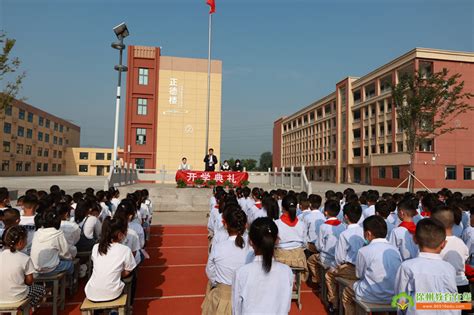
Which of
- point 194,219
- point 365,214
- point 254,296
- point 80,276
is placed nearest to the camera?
point 254,296

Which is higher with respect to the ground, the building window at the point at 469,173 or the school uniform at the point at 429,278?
the building window at the point at 469,173

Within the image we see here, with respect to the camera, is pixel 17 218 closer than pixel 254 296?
No

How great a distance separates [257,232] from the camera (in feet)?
7.75

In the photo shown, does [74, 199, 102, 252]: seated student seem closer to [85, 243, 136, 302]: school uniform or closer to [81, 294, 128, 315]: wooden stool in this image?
[85, 243, 136, 302]: school uniform

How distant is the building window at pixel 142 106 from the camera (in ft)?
94.6

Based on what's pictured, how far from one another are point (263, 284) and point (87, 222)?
4.00 m

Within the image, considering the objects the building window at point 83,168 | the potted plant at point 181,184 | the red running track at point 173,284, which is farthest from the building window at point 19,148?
the red running track at point 173,284

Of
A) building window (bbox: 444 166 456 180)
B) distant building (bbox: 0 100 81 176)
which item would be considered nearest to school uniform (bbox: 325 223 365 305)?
building window (bbox: 444 166 456 180)

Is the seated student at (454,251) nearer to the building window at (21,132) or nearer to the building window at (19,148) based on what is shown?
the building window at (19,148)

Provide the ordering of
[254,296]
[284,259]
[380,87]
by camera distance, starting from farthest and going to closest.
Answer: [380,87], [284,259], [254,296]

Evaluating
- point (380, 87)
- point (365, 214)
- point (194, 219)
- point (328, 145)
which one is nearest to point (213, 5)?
point (194, 219)

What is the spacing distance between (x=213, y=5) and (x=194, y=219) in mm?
15975

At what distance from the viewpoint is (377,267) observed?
10.6 ft

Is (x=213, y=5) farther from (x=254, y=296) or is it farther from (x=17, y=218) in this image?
(x=254, y=296)
